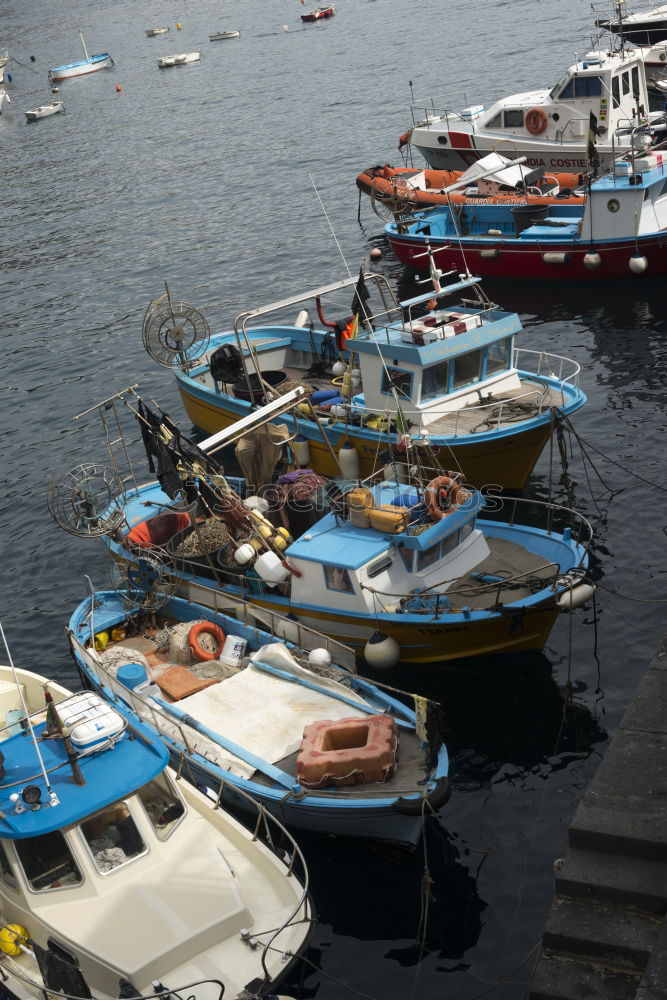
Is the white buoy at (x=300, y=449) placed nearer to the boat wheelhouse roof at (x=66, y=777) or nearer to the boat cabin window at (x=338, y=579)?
the boat cabin window at (x=338, y=579)

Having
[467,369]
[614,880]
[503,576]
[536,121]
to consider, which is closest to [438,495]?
[503,576]

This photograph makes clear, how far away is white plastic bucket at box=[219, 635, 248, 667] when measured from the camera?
1838 cm

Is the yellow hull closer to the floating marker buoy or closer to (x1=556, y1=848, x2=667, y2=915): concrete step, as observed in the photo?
the floating marker buoy

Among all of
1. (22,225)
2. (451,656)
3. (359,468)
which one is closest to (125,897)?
(451,656)

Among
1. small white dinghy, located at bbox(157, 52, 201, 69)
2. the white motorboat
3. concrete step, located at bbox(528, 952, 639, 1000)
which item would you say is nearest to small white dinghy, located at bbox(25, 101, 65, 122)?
small white dinghy, located at bbox(157, 52, 201, 69)

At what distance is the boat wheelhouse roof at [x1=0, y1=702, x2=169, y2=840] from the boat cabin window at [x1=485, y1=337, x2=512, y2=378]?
13.1m

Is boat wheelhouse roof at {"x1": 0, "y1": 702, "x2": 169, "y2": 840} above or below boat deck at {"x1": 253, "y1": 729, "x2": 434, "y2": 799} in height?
above

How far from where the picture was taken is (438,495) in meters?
18.7

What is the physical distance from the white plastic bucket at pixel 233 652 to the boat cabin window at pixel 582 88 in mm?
30669

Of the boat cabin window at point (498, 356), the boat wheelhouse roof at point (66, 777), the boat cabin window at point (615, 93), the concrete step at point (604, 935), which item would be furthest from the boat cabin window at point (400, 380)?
the boat cabin window at point (615, 93)

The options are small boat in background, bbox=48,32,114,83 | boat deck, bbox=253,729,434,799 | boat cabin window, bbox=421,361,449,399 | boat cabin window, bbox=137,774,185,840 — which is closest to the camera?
boat cabin window, bbox=137,774,185,840

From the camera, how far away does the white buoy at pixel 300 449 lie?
2455cm

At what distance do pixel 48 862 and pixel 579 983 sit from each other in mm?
7257

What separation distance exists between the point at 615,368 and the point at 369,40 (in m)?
67.8
